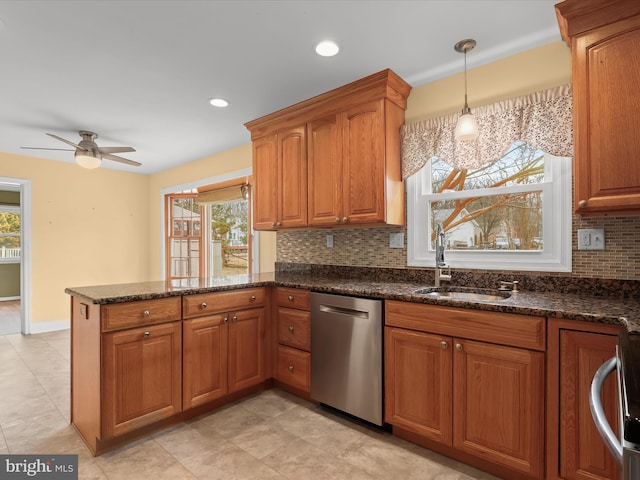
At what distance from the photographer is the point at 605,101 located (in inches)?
65.5

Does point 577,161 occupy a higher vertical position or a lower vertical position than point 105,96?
lower

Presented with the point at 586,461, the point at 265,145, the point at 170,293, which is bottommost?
the point at 586,461

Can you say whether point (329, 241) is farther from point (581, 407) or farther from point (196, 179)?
point (196, 179)

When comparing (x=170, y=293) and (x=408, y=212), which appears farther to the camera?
(x=408, y=212)

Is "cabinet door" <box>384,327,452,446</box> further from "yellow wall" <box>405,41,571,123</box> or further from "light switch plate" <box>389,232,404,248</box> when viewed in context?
"yellow wall" <box>405,41,571,123</box>

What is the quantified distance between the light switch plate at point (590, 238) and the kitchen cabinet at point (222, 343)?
81.8 inches

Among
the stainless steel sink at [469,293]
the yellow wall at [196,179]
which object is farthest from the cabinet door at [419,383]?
the yellow wall at [196,179]

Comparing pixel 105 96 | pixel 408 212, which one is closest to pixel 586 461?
pixel 408 212

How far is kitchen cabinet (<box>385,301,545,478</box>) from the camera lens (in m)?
1.64

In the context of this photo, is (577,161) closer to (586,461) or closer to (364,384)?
(586,461)

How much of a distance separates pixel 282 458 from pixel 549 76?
2.68 meters

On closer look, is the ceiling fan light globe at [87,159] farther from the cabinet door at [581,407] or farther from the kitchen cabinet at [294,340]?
the cabinet door at [581,407]

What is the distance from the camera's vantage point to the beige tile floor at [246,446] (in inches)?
71.8

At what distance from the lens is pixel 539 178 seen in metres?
2.21
